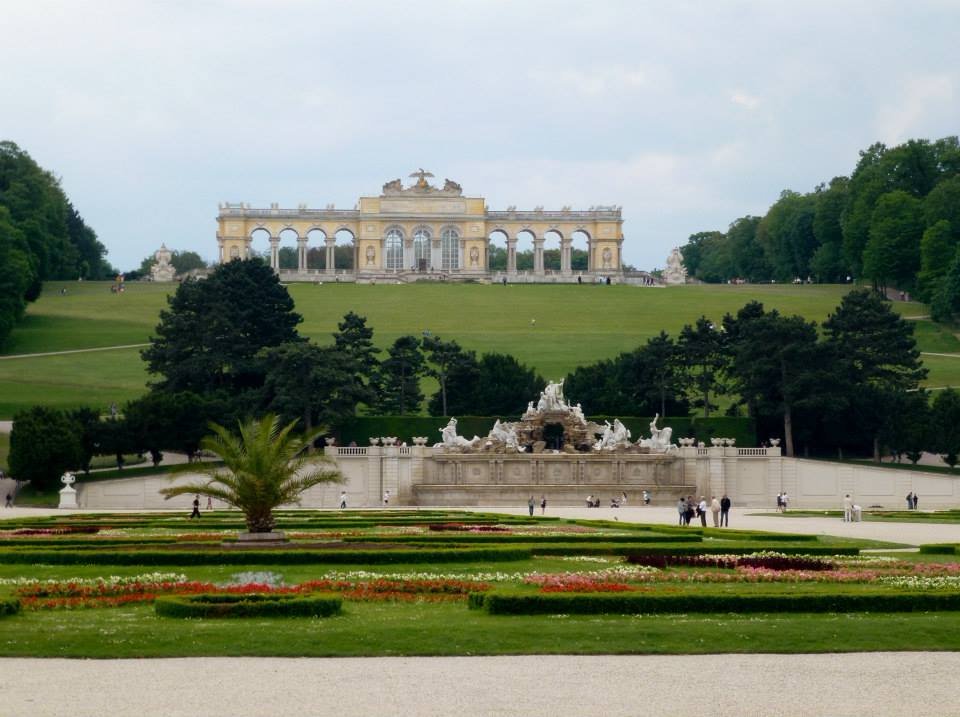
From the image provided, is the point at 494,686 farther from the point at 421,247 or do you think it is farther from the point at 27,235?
the point at 421,247

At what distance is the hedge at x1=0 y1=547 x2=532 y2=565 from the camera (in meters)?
24.0

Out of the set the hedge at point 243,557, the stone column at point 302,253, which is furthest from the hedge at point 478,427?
the stone column at point 302,253

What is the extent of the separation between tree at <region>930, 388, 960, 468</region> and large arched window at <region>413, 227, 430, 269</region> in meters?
63.5

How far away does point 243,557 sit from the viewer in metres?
24.3

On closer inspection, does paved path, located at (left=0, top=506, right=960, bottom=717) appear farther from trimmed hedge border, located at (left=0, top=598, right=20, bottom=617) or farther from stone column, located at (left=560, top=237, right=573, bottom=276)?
stone column, located at (left=560, top=237, right=573, bottom=276)

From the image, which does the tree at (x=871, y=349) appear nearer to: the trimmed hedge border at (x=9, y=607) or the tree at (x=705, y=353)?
the tree at (x=705, y=353)

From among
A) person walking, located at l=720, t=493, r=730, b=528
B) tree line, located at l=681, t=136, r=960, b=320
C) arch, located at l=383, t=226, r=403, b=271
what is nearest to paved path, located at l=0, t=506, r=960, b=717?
person walking, located at l=720, t=493, r=730, b=528

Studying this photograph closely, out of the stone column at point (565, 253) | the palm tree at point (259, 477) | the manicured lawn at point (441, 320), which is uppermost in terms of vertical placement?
the stone column at point (565, 253)

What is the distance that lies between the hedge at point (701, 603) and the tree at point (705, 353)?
1767 inches

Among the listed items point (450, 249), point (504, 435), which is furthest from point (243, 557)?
point (450, 249)

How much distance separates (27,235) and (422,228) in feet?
113

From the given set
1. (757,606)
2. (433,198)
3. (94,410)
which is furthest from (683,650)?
(433,198)

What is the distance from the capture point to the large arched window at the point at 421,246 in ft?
381

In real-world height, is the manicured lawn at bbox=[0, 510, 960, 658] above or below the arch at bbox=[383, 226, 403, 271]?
below
